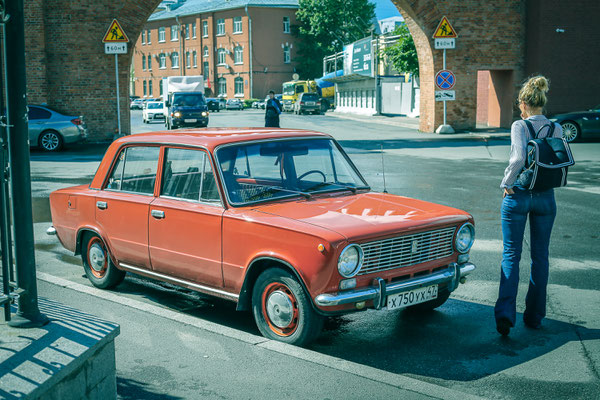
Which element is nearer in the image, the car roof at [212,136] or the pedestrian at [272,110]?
the car roof at [212,136]

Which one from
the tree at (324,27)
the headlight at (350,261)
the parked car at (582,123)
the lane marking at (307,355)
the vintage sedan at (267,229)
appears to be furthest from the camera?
the tree at (324,27)

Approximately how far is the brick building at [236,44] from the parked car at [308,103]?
65.6ft

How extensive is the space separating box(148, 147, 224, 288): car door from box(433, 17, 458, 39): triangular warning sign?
23819 mm

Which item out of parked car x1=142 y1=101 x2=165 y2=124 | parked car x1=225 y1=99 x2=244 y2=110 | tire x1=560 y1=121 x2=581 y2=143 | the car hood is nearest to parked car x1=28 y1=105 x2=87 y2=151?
tire x1=560 y1=121 x2=581 y2=143

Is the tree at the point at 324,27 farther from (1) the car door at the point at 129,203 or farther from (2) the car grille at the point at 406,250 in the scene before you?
(2) the car grille at the point at 406,250

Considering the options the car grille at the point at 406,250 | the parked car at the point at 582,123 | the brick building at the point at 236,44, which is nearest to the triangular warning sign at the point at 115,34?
the parked car at the point at 582,123

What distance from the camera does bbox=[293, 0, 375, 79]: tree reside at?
80812 mm

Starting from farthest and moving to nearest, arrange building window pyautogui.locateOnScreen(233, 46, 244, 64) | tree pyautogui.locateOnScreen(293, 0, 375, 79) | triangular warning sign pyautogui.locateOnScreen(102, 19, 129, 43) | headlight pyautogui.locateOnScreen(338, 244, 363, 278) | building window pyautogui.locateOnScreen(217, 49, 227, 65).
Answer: building window pyautogui.locateOnScreen(217, 49, 227, 65), tree pyautogui.locateOnScreen(293, 0, 375, 79), building window pyautogui.locateOnScreen(233, 46, 244, 64), triangular warning sign pyautogui.locateOnScreen(102, 19, 129, 43), headlight pyautogui.locateOnScreen(338, 244, 363, 278)

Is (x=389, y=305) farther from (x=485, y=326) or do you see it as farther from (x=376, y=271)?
(x=485, y=326)

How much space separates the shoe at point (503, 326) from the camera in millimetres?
5258

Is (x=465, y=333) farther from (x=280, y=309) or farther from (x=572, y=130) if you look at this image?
(x=572, y=130)

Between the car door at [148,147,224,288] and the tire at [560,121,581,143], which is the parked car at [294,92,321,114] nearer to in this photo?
the tire at [560,121,581,143]

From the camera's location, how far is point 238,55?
81000 millimetres

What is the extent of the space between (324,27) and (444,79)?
5603 centimetres
